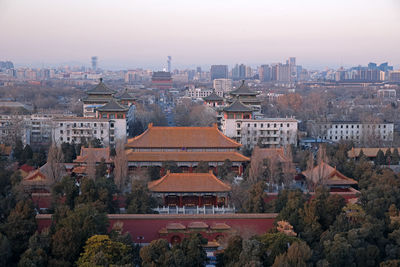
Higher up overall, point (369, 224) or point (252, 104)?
point (252, 104)

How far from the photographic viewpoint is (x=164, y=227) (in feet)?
44.2

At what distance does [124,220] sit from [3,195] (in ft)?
12.1

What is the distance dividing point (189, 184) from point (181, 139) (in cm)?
452

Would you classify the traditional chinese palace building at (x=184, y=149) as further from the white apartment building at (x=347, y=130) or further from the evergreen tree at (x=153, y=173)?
the white apartment building at (x=347, y=130)

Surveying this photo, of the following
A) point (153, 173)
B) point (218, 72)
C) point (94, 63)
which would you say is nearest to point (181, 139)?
point (153, 173)

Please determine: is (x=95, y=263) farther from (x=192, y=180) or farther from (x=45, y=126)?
(x=45, y=126)

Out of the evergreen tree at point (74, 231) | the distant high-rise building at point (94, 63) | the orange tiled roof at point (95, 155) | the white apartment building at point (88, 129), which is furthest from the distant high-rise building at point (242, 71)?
the evergreen tree at point (74, 231)

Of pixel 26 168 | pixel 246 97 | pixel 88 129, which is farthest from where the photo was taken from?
pixel 246 97

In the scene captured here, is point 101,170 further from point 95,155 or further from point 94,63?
point 94,63

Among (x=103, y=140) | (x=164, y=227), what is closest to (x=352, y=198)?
(x=164, y=227)

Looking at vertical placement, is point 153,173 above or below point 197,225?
above

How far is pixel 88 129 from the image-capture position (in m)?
24.6

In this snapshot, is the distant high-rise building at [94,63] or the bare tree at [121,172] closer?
the bare tree at [121,172]

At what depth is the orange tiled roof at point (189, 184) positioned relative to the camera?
602 inches
